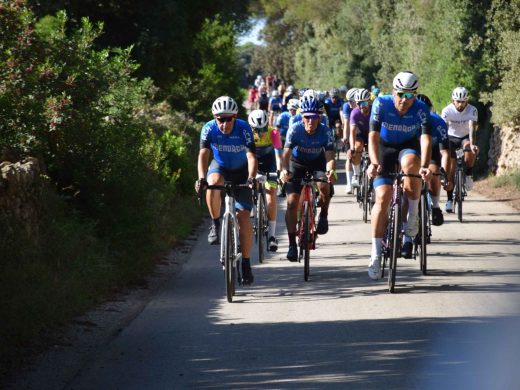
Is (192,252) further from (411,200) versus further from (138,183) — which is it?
(411,200)

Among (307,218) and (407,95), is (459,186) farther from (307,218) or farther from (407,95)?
(407,95)

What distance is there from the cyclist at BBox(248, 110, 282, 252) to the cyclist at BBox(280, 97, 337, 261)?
51.1 inches

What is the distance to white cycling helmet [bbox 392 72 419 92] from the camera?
38.9 ft

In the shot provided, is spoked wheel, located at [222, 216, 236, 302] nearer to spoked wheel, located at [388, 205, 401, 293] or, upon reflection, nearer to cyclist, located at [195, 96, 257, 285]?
cyclist, located at [195, 96, 257, 285]

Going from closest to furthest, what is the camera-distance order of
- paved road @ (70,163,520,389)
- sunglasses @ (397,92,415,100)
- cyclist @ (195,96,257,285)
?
paved road @ (70,163,520,389) < sunglasses @ (397,92,415,100) < cyclist @ (195,96,257,285)

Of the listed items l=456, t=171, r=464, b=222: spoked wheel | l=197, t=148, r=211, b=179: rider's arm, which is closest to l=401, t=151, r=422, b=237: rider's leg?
l=197, t=148, r=211, b=179: rider's arm

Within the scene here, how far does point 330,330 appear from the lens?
975 cm

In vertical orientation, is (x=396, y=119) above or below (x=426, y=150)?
above

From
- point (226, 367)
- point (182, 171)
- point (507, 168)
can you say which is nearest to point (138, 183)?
point (226, 367)

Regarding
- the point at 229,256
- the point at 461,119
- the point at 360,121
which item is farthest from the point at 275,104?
the point at 229,256

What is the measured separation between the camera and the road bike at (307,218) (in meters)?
12.8

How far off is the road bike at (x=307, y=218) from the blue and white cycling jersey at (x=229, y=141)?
3.37ft

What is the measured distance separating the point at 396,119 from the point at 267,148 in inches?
162

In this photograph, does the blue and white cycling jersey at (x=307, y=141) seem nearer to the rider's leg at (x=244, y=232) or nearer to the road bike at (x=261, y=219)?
the road bike at (x=261, y=219)
